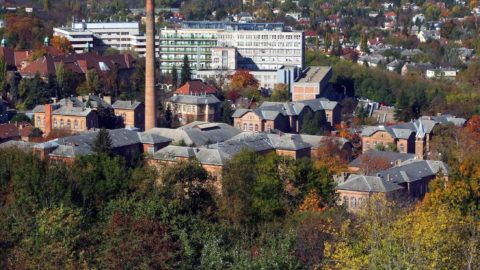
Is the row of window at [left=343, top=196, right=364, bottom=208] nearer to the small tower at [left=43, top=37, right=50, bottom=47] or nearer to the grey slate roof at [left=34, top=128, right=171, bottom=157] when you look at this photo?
the grey slate roof at [left=34, top=128, right=171, bottom=157]

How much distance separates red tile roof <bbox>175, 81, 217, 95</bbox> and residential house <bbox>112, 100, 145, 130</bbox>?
3150 millimetres

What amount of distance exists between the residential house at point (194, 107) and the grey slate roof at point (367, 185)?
1281cm

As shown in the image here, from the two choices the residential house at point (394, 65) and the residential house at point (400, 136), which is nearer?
the residential house at point (400, 136)

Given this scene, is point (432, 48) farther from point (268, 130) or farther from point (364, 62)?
point (268, 130)

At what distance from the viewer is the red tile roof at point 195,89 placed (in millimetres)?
40219

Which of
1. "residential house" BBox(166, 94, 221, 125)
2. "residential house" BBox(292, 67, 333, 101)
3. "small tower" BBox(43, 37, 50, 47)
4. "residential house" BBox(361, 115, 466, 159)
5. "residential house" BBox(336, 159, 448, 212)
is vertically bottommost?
"residential house" BBox(336, 159, 448, 212)

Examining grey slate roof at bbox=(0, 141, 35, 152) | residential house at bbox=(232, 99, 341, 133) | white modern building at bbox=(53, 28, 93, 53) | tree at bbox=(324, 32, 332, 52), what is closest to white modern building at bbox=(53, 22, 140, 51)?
white modern building at bbox=(53, 28, 93, 53)

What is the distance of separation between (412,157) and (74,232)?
1584 centimetres

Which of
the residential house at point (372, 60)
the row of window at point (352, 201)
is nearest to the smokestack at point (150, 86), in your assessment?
the row of window at point (352, 201)

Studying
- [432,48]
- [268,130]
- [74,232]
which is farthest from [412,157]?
[432,48]

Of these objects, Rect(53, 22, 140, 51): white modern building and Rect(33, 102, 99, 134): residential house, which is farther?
Rect(53, 22, 140, 51): white modern building

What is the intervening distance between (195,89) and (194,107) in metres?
1.86

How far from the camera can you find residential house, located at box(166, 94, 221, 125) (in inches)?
1521

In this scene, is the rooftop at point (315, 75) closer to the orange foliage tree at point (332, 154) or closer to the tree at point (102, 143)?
the orange foliage tree at point (332, 154)
